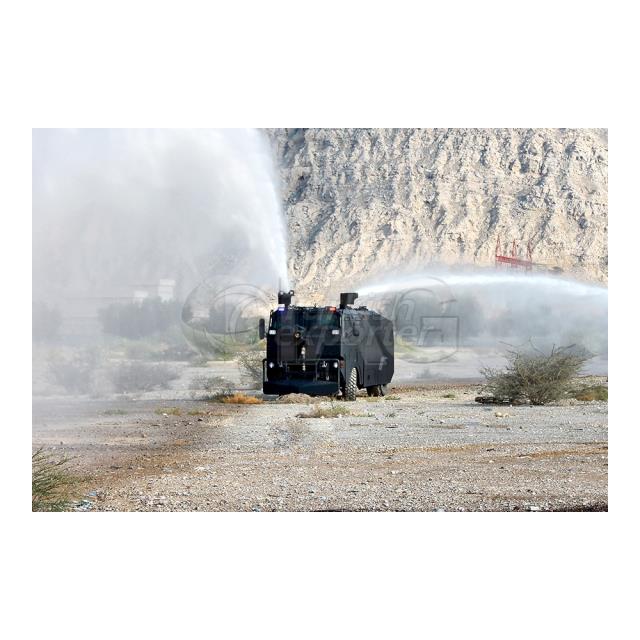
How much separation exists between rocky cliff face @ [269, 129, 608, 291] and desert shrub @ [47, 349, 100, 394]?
1983 centimetres

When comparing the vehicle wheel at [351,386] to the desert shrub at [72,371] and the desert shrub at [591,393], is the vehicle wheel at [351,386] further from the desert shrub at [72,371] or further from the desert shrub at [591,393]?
the desert shrub at [72,371]

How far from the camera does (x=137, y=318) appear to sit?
36000 millimetres

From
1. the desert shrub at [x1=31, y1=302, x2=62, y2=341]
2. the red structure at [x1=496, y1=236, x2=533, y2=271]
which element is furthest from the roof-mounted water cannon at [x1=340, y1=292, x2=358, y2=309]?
the red structure at [x1=496, y1=236, x2=533, y2=271]

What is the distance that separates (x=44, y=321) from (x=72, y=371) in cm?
496

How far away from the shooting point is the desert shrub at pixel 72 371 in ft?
84.1

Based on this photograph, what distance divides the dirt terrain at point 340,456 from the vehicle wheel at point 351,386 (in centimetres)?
26

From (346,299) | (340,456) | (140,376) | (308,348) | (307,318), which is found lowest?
(340,456)

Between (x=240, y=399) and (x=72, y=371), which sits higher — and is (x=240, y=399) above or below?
below

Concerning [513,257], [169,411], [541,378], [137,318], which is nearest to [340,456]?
[169,411]

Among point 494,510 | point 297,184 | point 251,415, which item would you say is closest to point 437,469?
point 494,510

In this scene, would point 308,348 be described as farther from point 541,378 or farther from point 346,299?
point 541,378

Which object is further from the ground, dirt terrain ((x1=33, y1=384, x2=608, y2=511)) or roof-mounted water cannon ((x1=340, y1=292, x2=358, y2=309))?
roof-mounted water cannon ((x1=340, y1=292, x2=358, y2=309))

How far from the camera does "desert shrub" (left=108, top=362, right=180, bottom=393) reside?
26312mm

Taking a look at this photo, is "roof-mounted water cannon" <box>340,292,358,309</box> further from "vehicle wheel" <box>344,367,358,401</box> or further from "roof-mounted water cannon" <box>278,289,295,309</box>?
"vehicle wheel" <box>344,367,358,401</box>
